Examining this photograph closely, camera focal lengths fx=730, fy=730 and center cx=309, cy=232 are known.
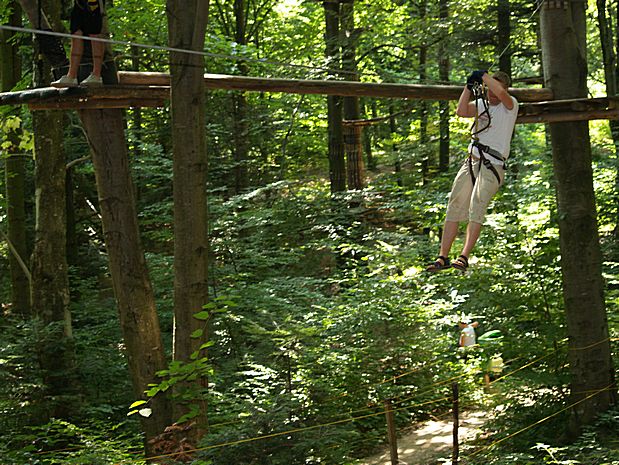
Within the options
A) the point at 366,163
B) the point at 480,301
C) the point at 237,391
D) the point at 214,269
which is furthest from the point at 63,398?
the point at 366,163

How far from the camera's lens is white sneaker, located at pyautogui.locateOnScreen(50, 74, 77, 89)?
5910 millimetres

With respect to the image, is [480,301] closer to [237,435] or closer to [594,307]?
[594,307]

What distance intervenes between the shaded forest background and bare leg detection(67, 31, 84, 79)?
1154 millimetres

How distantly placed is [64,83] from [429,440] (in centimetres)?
591

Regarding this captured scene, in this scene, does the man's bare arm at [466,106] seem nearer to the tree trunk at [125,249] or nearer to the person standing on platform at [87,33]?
the tree trunk at [125,249]

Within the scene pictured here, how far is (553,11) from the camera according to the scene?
22.6ft

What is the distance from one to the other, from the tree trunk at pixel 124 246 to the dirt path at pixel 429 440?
2.87 m

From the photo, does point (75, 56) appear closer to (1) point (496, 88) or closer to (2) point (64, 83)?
(2) point (64, 83)

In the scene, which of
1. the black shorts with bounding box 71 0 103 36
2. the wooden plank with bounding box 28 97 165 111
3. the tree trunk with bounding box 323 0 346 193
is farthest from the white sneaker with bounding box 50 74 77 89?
the tree trunk with bounding box 323 0 346 193

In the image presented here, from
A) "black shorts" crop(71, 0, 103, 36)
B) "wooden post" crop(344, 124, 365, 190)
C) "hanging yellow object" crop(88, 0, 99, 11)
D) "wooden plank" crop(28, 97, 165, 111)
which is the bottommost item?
"wooden post" crop(344, 124, 365, 190)

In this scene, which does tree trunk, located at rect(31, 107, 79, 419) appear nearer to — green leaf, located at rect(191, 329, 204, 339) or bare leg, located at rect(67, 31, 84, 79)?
bare leg, located at rect(67, 31, 84, 79)

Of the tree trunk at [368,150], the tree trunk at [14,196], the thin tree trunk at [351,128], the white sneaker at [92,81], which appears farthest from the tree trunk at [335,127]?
the tree trunk at [368,150]

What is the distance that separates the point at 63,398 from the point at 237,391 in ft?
6.84

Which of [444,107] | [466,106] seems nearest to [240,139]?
[444,107]
